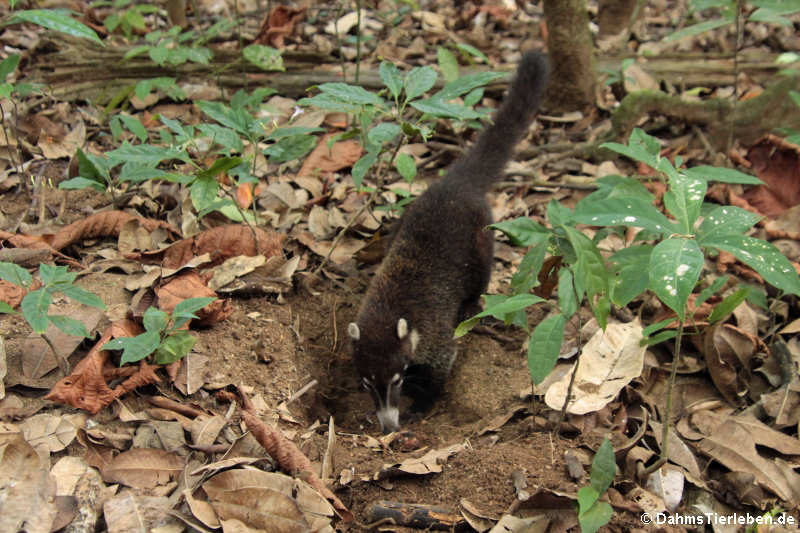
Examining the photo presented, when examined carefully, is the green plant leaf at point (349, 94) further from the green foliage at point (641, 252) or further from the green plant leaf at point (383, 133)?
the green foliage at point (641, 252)

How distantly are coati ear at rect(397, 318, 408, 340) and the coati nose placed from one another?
1.42 feet

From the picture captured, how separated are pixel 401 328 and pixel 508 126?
1572 millimetres

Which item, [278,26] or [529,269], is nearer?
[529,269]

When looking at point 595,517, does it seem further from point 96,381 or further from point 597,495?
point 96,381

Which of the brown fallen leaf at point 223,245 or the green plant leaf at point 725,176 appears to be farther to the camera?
the brown fallen leaf at point 223,245

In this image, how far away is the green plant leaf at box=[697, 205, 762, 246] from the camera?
7.56 feet

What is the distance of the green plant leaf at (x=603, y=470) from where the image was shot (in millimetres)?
2463

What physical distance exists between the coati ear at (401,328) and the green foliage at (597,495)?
167cm

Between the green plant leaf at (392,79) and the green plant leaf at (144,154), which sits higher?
the green plant leaf at (392,79)

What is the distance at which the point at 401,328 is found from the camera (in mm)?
3996

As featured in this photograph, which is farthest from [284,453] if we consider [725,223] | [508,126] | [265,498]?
[508,126]

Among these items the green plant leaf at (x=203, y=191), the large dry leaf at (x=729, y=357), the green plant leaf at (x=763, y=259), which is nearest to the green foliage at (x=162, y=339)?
the green plant leaf at (x=203, y=191)

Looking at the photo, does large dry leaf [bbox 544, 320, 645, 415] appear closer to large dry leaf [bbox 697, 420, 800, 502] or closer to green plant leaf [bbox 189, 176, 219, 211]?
large dry leaf [bbox 697, 420, 800, 502]

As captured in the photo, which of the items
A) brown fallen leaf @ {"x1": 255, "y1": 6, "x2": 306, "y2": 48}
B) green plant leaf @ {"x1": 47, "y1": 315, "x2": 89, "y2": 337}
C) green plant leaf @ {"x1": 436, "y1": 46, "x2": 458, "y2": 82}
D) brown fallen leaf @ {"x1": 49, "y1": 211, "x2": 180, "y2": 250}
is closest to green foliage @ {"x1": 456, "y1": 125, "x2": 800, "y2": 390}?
green plant leaf @ {"x1": 47, "y1": 315, "x2": 89, "y2": 337}
